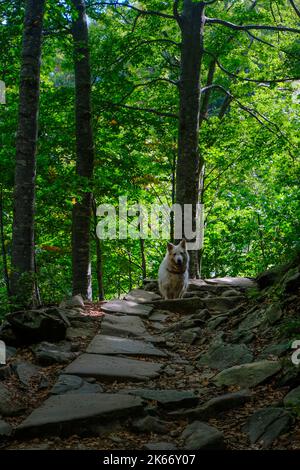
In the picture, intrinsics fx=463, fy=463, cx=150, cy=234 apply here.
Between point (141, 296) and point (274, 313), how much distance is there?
5.07m

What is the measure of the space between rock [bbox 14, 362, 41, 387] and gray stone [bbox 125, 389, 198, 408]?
1126 millimetres

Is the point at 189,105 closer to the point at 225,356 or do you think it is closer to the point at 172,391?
the point at 225,356

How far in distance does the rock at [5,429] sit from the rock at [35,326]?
224cm

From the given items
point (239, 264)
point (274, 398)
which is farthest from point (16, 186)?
point (239, 264)

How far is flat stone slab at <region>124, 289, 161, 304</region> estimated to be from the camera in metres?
10.4

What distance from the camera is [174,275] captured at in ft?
34.9

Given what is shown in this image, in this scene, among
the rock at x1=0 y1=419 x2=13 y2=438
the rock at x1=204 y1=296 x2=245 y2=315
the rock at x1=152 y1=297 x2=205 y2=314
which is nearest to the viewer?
the rock at x1=0 y1=419 x2=13 y2=438

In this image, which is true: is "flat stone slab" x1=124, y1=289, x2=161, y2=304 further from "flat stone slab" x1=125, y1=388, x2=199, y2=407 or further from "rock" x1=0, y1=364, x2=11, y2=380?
"flat stone slab" x1=125, y1=388, x2=199, y2=407

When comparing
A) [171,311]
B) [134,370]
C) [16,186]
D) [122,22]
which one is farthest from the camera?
[122,22]

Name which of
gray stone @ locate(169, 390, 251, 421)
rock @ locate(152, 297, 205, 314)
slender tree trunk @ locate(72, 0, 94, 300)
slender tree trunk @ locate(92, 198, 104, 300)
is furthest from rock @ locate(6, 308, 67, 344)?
slender tree trunk @ locate(92, 198, 104, 300)

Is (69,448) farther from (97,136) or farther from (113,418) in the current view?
(97,136)

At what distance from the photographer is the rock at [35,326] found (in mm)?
6098

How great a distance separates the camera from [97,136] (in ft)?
52.1
